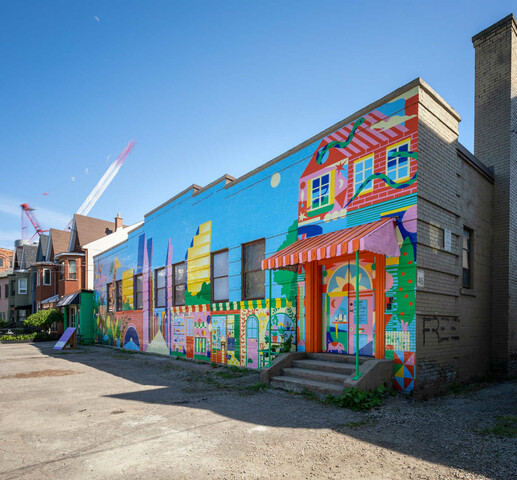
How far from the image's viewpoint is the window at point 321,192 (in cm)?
852

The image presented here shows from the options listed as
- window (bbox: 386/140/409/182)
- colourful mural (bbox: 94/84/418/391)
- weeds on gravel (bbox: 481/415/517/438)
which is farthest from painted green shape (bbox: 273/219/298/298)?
A: weeds on gravel (bbox: 481/415/517/438)

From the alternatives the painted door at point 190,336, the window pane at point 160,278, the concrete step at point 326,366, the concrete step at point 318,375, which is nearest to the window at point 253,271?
the concrete step at point 326,366

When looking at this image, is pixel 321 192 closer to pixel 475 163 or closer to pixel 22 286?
pixel 475 163

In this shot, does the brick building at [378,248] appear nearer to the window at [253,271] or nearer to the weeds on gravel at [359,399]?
the window at [253,271]

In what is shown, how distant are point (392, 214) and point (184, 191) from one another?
30.2 feet

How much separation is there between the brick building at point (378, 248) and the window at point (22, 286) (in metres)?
31.9

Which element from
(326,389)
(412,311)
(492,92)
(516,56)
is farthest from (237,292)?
(516,56)

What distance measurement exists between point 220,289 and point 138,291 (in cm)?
731

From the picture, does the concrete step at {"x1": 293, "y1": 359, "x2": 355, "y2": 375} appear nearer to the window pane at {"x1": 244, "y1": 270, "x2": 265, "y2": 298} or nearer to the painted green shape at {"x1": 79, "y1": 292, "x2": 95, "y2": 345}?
the window pane at {"x1": 244, "y1": 270, "x2": 265, "y2": 298}

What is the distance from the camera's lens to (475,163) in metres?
9.07

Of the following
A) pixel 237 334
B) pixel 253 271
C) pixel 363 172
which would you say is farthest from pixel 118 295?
pixel 363 172

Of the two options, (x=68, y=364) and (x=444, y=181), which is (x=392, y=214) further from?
(x=68, y=364)

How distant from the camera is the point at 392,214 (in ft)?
23.5

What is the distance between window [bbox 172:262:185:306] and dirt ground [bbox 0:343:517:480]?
6.10 meters
